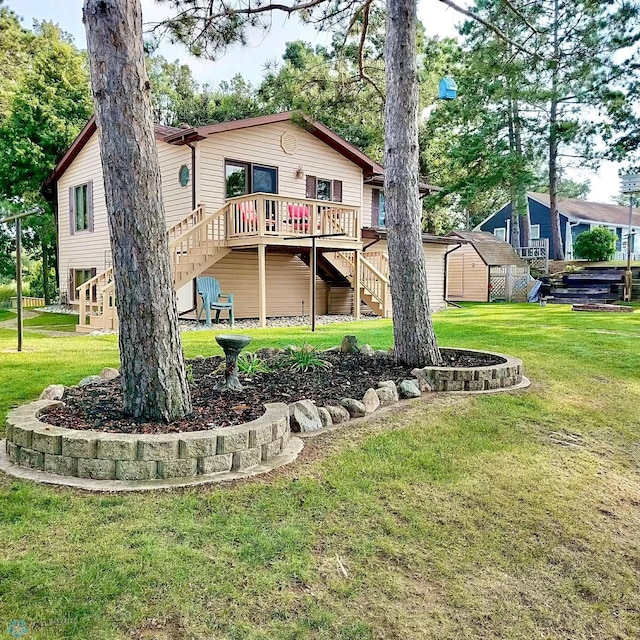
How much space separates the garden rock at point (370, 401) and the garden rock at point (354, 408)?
0.22ft

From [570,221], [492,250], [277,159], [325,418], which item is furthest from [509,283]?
[325,418]

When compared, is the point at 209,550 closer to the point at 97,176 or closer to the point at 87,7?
the point at 87,7

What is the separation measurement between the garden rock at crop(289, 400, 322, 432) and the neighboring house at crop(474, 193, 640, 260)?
2710 cm

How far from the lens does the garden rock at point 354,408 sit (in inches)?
165

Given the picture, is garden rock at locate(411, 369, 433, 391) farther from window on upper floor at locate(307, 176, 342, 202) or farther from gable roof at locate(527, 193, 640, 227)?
gable roof at locate(527, 193, 640, 227)

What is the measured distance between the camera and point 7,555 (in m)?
2.10

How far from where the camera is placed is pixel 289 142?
535 inches

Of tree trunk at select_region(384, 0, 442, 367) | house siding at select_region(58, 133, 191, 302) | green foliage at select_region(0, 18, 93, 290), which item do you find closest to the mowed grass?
tree trunk at select_region(384, 0, 442, 367)

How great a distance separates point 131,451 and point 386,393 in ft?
7.84

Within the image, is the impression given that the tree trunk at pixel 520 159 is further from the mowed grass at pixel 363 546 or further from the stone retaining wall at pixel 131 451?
the stone retaining wall at pixel 131 451

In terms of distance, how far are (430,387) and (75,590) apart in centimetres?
374

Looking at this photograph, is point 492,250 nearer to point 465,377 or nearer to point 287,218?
point 287,218

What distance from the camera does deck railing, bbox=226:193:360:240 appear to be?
1091cm

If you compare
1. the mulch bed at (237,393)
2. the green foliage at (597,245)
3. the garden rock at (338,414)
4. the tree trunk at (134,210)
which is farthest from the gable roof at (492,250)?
the tree trunk at (134,210)
